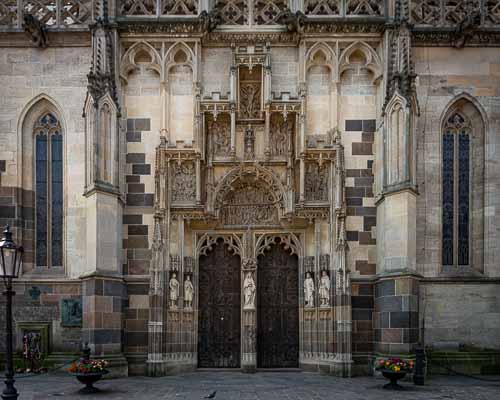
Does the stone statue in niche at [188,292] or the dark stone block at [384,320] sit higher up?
the stone statue in niche at [188,292]

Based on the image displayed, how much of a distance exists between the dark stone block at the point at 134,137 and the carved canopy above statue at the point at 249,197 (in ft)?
8.71

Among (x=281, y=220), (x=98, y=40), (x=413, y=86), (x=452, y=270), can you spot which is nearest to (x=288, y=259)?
(x=281, y=220)

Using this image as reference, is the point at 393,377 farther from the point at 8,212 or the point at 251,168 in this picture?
the point at 8,212

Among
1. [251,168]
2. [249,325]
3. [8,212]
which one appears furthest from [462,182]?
Result: [8,212]

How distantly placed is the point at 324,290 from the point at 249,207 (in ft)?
10.6

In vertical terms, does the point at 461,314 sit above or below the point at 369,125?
below

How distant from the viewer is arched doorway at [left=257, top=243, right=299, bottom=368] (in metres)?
18.6

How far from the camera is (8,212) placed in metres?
18.2

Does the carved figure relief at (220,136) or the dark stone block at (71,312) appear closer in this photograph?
the dark stone block at (71,312)

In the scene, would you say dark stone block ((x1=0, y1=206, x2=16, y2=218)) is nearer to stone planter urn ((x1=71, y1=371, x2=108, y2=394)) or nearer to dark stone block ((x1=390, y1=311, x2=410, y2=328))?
stone planter urn ((x1=71, y1=371, x2=108, y2=394))

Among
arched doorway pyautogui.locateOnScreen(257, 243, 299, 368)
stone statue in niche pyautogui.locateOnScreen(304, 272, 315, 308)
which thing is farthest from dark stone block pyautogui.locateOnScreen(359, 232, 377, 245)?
arched doorway pyautogui.locateOnScreen(257, 243, 299, 368)

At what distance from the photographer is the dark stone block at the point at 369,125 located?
1848 centimetres

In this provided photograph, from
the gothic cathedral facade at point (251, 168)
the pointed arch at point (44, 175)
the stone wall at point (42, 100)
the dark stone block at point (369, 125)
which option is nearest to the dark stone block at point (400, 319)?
the gothic cathedral facade at point (251, 168)

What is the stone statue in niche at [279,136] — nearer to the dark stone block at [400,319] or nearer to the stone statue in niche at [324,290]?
the stone statue in niche at [324,290]
